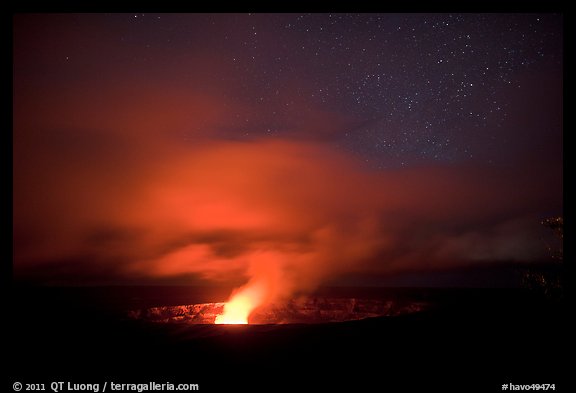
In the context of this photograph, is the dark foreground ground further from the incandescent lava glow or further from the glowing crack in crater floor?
the incandescent lava glow

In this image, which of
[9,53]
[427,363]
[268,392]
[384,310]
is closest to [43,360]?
[268,392]

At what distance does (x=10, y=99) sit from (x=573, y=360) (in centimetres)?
1168

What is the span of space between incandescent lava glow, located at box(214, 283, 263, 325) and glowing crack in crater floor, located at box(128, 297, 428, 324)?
Answer: 10.6 inches

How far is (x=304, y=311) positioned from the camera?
799 inches

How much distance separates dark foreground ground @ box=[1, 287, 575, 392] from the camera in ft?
23.8

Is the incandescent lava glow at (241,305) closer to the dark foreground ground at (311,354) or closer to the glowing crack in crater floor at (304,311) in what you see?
the glowing crack in crater floor at (304,311)

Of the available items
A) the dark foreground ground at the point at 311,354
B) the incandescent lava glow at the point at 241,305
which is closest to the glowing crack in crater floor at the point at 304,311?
the incandescent lava glow at the point at 241,305

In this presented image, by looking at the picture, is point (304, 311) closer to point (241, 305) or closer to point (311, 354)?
point (241, 305)

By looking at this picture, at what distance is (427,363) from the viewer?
25.1 feet

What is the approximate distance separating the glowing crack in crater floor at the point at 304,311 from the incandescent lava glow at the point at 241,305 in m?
0.27

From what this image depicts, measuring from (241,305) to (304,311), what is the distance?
3497mm

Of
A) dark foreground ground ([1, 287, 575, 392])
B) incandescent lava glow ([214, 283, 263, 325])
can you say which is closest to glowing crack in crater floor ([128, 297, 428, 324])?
incandescent lava glow ([214, 283, 263, 325])

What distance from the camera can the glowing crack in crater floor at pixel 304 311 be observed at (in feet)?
56.4

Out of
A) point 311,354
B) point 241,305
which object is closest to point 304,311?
point 241,305
